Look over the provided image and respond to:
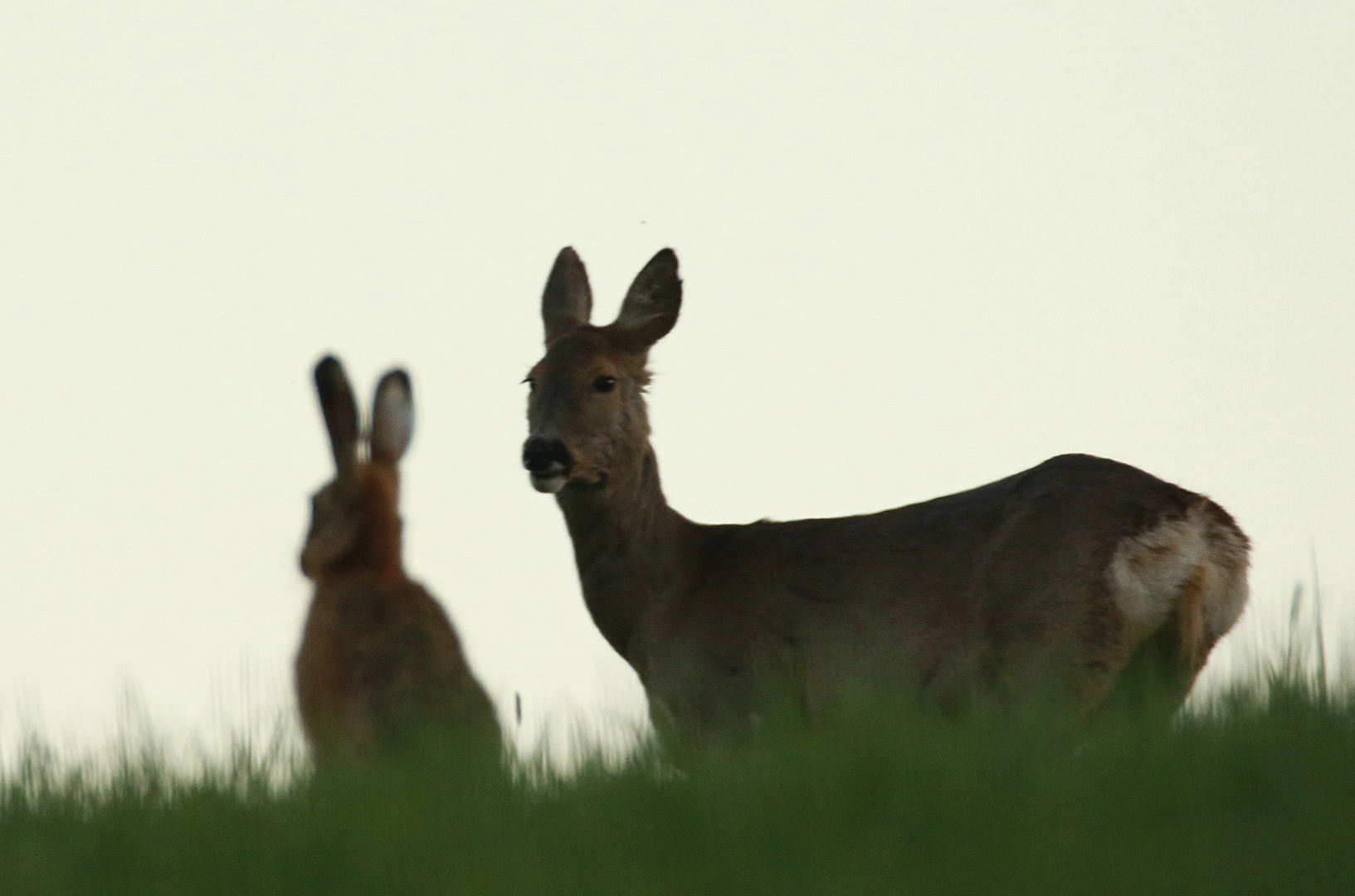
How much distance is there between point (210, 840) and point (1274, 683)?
11.6 feet

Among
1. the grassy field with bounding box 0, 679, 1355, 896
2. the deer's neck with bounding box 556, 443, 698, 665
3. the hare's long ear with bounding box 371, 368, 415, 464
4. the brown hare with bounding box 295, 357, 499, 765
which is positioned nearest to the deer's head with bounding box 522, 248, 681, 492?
the deer's neck with bounding box 556, 443, 698, 665

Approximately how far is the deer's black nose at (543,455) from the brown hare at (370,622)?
1.89 ft

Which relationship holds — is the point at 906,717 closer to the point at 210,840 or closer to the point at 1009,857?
the point at 1009,857

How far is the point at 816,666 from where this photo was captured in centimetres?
786

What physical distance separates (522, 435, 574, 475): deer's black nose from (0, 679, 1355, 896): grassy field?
8.11 feet

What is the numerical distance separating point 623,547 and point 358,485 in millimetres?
1566

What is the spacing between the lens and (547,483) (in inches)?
320

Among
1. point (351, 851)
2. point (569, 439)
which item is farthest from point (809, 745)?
point (569, 439)

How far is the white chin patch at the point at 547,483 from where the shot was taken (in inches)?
320

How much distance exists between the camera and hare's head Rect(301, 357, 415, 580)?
7344 mm

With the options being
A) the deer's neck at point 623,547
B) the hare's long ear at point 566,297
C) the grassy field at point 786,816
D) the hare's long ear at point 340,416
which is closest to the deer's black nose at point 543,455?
the deer's neck at point 623,547

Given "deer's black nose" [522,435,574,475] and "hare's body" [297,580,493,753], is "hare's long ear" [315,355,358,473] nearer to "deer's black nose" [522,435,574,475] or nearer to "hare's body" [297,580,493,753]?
"hare's body" [297,580,493,753]

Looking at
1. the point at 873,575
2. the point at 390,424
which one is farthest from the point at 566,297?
the point at 873,575

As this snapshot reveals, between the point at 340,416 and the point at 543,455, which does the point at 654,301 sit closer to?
the point at 543,455
